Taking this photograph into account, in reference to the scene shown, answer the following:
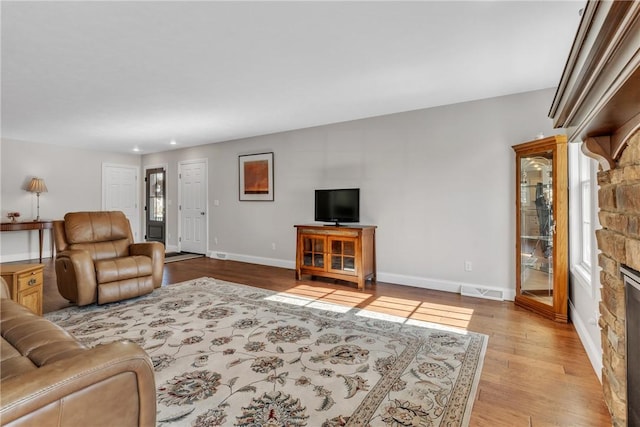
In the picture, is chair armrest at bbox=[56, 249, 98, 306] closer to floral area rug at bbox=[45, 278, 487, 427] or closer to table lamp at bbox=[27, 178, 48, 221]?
floral area rug at bbox=[45, 278, 487, 427]

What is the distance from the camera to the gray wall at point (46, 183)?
228 inches

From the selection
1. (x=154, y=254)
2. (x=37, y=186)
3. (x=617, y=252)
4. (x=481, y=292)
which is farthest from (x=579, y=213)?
(x=37, y=186)

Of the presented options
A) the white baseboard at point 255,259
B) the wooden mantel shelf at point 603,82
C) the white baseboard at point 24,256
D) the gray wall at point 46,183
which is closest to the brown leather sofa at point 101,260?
the white baseboard at point 255,259

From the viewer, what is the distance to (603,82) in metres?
0.87

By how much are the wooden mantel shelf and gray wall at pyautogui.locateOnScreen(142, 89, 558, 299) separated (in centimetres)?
230

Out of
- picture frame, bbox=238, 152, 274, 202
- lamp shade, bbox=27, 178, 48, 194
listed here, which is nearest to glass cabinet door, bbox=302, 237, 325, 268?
picture frame, bbox=238, 152, 274, 202

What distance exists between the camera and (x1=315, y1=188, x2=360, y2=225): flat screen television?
14.5 ft

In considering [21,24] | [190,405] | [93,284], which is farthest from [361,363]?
[21,24]

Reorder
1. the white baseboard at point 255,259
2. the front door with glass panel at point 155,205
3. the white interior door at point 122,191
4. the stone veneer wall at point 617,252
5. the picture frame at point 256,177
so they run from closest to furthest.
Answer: the stone veneer wall at point 617,252 → the white baseboard at point 255,259 → the picture frame at point 256,177 → the white interior door at point 122,191 → the front door with glass panel at point 155,205

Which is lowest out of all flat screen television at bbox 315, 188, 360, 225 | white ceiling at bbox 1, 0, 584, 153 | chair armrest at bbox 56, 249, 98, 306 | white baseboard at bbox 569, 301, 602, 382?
white baseboard at bbox 569, 301, 602, 382

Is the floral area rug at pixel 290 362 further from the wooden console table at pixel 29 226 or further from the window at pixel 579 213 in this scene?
the wooden console table at pixel 29 226

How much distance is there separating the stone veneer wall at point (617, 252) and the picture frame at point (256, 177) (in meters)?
4.52

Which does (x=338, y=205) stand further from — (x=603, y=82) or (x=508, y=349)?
(x=603, y=82)

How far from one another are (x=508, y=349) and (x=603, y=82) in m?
2.10
